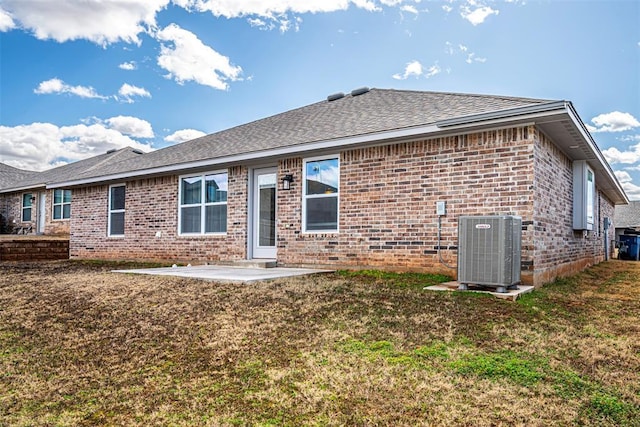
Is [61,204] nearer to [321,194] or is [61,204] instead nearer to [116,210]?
[116,210]

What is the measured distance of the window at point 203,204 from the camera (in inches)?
423

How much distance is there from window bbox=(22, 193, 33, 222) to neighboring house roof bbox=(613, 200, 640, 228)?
135ft

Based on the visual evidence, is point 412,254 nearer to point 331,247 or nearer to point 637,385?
point 331,247

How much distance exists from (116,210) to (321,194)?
300 inches

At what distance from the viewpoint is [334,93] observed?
12.7 meters

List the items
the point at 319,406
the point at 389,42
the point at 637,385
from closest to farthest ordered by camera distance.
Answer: the point at 319,406
the point at 637,385
the point at 389,42

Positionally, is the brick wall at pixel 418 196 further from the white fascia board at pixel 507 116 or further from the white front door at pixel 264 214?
the white front door at pixel 264 214

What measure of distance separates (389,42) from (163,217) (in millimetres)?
7491

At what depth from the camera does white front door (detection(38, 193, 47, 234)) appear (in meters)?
20.3

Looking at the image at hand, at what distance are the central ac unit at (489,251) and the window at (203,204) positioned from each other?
6404mm

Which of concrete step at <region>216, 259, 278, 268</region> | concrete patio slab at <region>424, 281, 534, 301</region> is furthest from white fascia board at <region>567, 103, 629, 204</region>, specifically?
concrete step at <region>216, 259, 278, 268</region>

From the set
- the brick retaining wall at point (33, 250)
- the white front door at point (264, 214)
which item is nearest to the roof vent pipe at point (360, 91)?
the white front door at point (264, 214)

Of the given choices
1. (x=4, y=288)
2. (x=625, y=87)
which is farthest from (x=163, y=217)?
(x=625, y=87)

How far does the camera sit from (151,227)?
1212 centimetres
